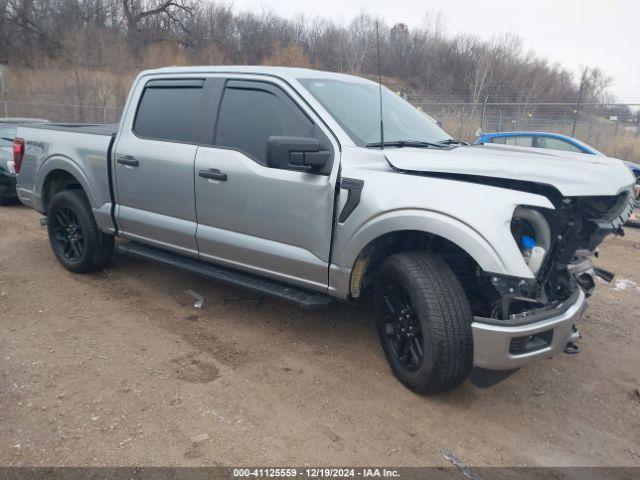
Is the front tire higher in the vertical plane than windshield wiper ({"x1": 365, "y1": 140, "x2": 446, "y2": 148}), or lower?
lower

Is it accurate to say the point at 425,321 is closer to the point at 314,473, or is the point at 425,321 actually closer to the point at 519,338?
the point at 519,338

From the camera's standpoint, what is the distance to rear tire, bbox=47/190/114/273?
5207 mm

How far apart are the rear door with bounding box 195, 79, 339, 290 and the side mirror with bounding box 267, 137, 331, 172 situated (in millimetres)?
124

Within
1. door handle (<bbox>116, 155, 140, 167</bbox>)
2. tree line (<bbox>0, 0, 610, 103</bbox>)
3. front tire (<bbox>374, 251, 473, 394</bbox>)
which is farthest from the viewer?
tree line (<bbox>0, 0, 610, 103</bbox>)

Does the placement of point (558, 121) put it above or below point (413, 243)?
above

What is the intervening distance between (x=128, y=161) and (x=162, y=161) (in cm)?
45

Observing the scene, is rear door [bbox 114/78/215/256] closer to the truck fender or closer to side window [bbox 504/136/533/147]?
the truck fender

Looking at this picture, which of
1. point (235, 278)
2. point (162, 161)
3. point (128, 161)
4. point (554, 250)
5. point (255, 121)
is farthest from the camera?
point (128, 161)

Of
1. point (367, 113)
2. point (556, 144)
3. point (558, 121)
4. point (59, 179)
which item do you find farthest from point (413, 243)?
point (558, 121)

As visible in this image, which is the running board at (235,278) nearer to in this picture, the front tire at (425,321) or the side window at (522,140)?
the front tire at (425,321)

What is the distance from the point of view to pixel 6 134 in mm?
9523

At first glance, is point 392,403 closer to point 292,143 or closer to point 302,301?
point 302,301

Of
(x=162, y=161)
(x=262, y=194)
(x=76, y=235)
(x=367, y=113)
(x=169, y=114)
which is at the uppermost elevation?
(x=367, y=113)

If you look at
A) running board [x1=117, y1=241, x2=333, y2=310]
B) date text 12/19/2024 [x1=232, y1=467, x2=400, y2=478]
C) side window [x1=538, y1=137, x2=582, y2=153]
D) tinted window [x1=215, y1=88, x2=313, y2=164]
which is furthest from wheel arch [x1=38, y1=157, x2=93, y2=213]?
side window [x1=538, y1=137, x2=582, y2=153]
